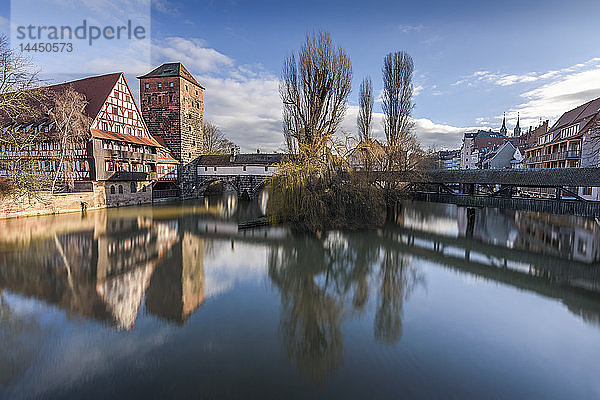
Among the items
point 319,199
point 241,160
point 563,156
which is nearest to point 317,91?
point 319,199

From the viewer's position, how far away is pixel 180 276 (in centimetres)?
717

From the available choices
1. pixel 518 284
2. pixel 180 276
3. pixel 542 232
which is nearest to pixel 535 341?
pixel 518 284

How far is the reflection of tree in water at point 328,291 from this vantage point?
4285 mm

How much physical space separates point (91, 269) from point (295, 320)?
19.2 ft

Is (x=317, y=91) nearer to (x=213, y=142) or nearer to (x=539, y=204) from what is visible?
(x=539, y=204)

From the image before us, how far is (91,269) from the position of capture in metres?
7.62

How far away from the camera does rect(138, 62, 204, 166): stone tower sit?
2581cm

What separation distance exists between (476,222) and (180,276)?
1616 cm

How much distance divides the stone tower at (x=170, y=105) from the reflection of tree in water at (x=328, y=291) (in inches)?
782

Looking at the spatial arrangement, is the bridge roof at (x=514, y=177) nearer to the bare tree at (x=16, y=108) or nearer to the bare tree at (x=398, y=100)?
the bare tree at (x=398, y=100)

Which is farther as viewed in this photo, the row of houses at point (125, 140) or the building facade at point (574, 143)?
the building facade at point (574, 143)

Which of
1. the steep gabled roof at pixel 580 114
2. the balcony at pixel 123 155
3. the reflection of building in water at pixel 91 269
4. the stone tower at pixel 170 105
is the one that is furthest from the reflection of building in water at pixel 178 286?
the steep gabled roof at pixel 580 114

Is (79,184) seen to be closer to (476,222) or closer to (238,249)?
(238,249)

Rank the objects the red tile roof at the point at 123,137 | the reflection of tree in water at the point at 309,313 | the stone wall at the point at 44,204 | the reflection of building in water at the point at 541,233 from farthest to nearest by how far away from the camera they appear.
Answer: the red tile roof at the point at 123,137 → the stone wall at the point at 44,204 → the reflection of building in water at the point at 541,233 → the reflection of tree in water at the point at 309,313
